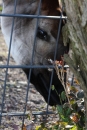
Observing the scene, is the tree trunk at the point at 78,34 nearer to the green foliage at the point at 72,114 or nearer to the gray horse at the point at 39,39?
the green foliage at the point at 72,114

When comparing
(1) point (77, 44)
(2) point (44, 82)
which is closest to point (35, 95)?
(2) point (44, 82)

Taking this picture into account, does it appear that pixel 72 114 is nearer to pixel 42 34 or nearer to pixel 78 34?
pixel 78 34

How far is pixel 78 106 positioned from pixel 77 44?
0.50 m

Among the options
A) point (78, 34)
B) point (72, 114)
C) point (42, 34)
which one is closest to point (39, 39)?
point (42, 34)

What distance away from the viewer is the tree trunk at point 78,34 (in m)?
2.40

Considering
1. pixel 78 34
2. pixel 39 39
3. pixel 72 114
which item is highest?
pixel 39 39

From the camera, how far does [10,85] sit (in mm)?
4777

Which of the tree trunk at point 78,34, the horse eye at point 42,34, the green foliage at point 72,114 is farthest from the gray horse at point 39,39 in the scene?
the tree trunk at point 78,34

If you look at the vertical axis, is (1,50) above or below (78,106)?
above

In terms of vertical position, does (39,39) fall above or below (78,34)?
above

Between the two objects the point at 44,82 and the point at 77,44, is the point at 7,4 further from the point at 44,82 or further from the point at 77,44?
the point at 77,44

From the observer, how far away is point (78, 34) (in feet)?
8.10

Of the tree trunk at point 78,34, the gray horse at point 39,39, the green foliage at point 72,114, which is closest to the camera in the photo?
the tree trunk at point 78,34

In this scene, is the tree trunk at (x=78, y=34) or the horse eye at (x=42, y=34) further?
the horse eye at (x=42, y=34)
